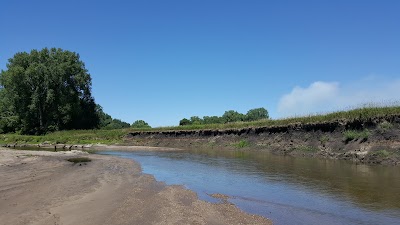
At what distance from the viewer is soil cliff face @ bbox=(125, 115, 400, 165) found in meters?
31.3

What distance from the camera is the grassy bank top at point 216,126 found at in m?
35.2

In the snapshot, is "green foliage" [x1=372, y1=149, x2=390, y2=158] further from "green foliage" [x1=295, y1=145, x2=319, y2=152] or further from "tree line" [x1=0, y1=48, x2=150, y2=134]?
"tree line" [x1=0, y1=48, x2=150, y2=134]

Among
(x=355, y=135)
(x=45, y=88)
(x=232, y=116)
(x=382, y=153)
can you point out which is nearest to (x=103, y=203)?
(x=382, y=153)

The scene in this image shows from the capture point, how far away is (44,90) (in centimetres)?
9000

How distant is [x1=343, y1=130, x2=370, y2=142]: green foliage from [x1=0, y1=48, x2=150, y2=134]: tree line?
7217 cm

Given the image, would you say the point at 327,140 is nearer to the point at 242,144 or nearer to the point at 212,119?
the point at 242,144

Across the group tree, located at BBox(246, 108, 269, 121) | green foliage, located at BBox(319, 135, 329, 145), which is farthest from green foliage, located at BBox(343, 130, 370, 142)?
tree, located at BBox(246, 108, 269, 121)

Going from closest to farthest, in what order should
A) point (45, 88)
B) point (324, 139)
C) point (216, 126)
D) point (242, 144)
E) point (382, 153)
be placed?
1. point (382, 153)
2. point (324, 139)
3. point (242, 144)
4. point (216, 126)
5. point (45, 88)

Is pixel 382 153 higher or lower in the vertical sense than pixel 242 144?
lower

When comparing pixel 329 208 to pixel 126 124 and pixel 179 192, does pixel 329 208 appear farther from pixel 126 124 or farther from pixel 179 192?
pixel 126 124

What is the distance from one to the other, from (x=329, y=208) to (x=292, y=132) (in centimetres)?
3132

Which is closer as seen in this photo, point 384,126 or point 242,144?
point 384,126

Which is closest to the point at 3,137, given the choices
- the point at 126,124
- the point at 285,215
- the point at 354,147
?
the point at 354,147

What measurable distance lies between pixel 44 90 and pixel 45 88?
0.68 metres
